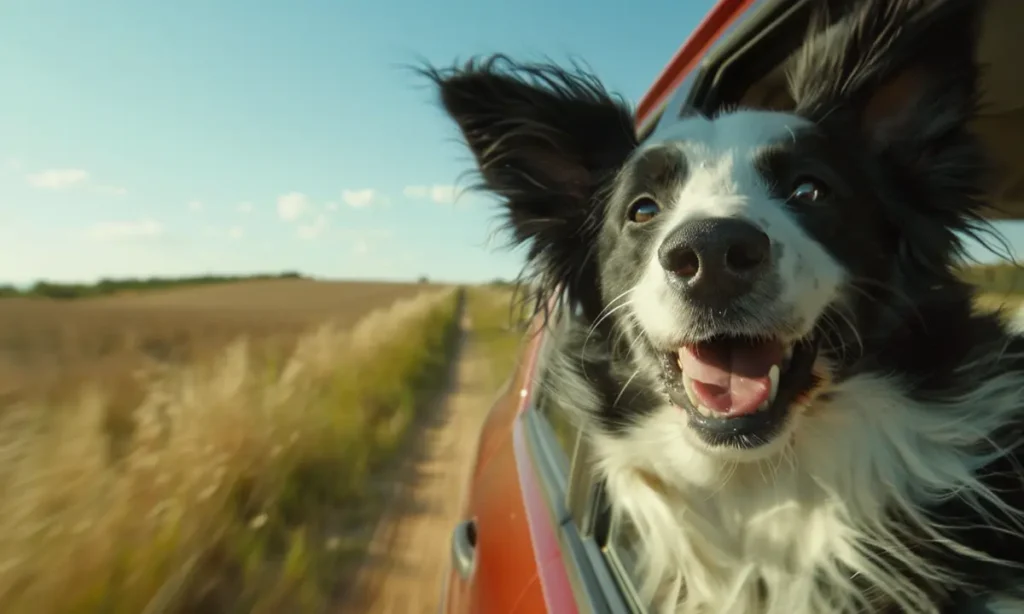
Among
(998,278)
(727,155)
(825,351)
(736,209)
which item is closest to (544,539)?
(825,351)

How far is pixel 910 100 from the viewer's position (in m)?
2.23

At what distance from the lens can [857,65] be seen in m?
2.26

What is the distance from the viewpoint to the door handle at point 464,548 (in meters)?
2.93

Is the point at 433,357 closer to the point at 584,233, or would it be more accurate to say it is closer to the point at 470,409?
the point at 470,409

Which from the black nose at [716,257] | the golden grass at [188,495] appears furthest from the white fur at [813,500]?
the golden grass at [188,495]

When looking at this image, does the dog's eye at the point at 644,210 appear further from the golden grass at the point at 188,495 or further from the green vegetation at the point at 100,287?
the green vegetation at the point at 100,287

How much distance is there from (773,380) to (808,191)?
0.54 m

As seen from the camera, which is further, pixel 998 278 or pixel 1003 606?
pixel 998 278

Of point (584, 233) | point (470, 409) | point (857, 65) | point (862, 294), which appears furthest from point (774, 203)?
point (470, 409)

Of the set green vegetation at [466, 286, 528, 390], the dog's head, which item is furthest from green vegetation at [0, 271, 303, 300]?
the dog's head

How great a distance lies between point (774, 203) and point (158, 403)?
411 cm

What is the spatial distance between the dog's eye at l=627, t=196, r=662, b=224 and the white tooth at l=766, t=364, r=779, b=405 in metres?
0.64

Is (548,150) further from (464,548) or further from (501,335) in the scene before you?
(501,335)

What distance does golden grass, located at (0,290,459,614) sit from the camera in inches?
133
